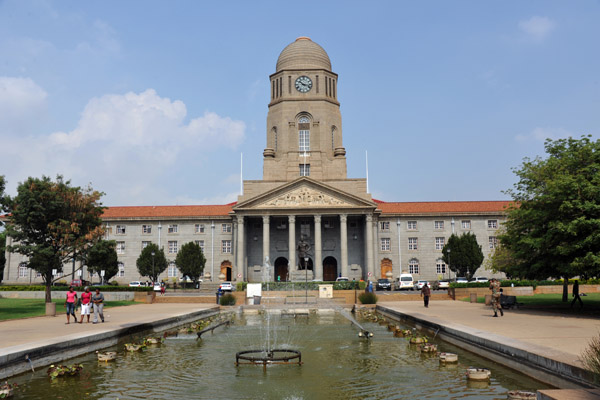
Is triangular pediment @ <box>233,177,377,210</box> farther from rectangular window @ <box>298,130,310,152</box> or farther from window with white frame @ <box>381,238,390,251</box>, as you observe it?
rectangular window @ <box>298,130,310,152</box>

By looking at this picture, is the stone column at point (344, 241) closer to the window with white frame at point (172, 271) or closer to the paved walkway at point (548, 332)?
the window with white frame at point (172, 271)

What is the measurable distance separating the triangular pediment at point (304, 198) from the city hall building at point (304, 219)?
0.41 feet

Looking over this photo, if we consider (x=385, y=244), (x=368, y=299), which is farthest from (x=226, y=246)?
(x=368, y=299)

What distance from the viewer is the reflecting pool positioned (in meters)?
9.86

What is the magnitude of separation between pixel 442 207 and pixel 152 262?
130 feet

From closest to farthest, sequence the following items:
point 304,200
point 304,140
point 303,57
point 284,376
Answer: point 284,376, point 304,200, point 304,140, point 303,57

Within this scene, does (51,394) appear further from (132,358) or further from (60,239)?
(60,239)

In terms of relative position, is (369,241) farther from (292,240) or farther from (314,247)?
(292,240)

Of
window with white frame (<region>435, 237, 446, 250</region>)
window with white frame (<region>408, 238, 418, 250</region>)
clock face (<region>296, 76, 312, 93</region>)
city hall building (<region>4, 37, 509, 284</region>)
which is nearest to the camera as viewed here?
city hall building (<region>4, 37, 509, 284</region>)

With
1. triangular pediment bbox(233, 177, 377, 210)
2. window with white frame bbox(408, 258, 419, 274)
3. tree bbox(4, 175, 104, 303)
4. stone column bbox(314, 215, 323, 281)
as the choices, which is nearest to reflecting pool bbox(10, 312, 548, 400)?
tree bbox(4, 175, 104, 303)

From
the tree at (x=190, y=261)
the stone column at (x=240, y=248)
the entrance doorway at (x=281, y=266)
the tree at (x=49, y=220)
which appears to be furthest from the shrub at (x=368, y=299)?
the entrance doorway at (x=281, y=266)

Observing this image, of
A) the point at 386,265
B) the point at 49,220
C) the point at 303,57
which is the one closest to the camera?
the point at 49,220

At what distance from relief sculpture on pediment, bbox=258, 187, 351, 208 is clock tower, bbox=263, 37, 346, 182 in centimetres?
480

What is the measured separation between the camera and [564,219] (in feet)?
A: 78.0
